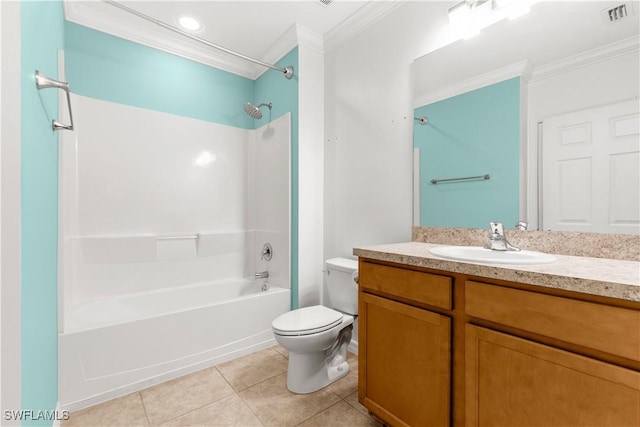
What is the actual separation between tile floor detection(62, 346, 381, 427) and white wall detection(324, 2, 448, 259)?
1.02 m

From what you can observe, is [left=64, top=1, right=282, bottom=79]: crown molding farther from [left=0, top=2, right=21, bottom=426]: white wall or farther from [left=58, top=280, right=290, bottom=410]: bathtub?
[left=58, top=280, right=290, bottom=410]: bathtub

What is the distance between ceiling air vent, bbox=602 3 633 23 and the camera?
1.13m

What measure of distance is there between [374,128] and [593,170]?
48.8 inches

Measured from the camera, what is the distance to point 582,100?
1.21m

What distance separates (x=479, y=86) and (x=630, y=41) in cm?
55

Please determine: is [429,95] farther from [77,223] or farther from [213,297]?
[77,223]

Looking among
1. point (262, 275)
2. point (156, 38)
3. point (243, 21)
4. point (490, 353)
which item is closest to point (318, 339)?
point (490, 353)

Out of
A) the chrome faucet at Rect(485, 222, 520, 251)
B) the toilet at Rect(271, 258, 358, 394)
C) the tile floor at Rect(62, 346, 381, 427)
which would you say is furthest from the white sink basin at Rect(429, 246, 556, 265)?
the tile floor at Rect(62, 346, 381, 427)

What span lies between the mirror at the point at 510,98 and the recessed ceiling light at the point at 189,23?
1726 mm

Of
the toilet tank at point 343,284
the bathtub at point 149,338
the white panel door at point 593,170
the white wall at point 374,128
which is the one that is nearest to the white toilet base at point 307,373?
the toilet tank at point 343,284

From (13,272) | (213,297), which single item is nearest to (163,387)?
(213,297)

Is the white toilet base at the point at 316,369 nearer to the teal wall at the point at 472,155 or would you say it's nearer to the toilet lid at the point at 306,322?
the toilet lid at the point at 306,322

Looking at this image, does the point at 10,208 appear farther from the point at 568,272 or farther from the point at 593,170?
the point at 593,170

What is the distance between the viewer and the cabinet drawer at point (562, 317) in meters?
0.74
